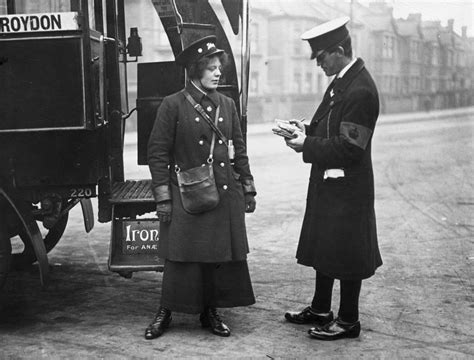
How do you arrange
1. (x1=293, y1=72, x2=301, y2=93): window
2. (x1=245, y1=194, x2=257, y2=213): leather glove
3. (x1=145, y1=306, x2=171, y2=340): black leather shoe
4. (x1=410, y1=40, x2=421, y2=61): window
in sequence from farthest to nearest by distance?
(x1=410, y1=40, x2=421, y2=61): window
(x1=293, y1=72, x2=301, y2=93): window
(x1=245, y1=194, x2=257, y2=213): leather glove
(x1=145, y1=306, x2=171, y2=340): black leather shoe

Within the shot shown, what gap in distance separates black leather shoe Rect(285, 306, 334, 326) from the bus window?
98.1 inches

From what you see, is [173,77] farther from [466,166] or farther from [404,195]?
[466,166]

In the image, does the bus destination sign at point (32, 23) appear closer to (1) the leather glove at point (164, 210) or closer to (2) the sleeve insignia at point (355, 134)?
(1) the leather glove at point (164, 210)

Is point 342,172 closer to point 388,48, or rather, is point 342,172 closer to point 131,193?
point 131,193

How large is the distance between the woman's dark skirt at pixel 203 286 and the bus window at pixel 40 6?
5.70 feet

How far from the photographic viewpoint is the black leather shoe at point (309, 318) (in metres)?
4.58

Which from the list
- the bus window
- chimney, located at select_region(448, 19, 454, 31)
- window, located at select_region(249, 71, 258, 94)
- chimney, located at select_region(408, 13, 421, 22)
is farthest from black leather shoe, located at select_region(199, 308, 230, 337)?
chimney, located at select_region(408, 13, 421, 22)

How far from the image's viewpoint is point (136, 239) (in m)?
4.68

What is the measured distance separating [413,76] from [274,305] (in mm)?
52069

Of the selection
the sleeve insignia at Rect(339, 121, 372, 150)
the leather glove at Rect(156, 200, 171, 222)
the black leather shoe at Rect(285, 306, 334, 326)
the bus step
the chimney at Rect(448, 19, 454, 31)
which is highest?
the chimney at Rect(448, 19, 454, 31)

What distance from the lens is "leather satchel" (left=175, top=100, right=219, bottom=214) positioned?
4.19 metres

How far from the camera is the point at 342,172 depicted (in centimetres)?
420

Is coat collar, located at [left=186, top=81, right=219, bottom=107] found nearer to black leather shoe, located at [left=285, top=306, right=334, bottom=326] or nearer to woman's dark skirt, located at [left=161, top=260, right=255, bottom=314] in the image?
woman's dark skirt, located at [left=161, top=260, right=255, bottom=314]

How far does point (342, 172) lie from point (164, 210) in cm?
114
